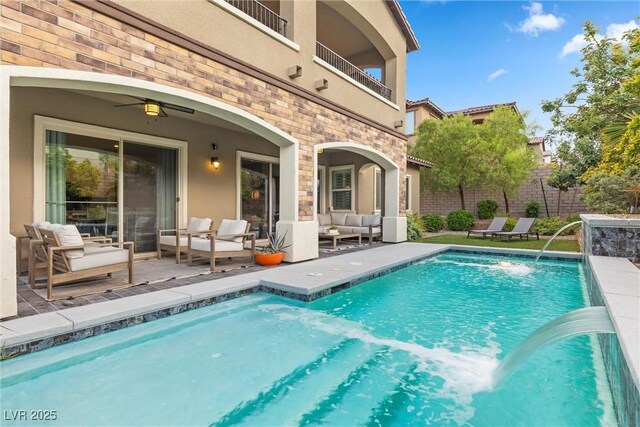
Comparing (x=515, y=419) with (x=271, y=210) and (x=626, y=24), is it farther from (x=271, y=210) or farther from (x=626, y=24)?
(x=626, y=24)

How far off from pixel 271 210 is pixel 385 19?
706cm

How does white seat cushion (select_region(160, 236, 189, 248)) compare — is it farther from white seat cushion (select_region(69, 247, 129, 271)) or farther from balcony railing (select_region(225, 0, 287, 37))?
balcony railing (select_region(225, 0, 287, 37))

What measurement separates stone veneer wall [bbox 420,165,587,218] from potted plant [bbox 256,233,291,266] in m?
13.1

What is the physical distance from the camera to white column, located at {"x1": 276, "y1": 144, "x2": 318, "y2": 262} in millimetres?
7340

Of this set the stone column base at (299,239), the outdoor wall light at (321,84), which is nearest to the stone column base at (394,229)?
the stone column base at (299,239)

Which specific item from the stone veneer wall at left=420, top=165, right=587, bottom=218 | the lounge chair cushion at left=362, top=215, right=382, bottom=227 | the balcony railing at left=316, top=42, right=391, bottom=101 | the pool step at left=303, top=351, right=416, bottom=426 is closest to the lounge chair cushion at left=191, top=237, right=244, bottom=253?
the pool step at left=303, top=351, right=416, bottom=426

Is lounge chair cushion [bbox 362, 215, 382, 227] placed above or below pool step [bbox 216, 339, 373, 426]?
above

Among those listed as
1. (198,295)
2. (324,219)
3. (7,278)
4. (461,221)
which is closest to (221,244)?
(198,295)

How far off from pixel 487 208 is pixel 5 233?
57.7 feet

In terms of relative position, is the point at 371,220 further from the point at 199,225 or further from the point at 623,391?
the point at 623,391

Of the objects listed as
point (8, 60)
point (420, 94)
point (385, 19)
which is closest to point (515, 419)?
point (8, 60)

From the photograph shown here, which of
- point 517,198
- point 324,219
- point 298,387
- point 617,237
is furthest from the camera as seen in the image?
point 517,198

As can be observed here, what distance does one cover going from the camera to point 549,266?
793 cm

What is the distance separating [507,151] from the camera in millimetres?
14500
